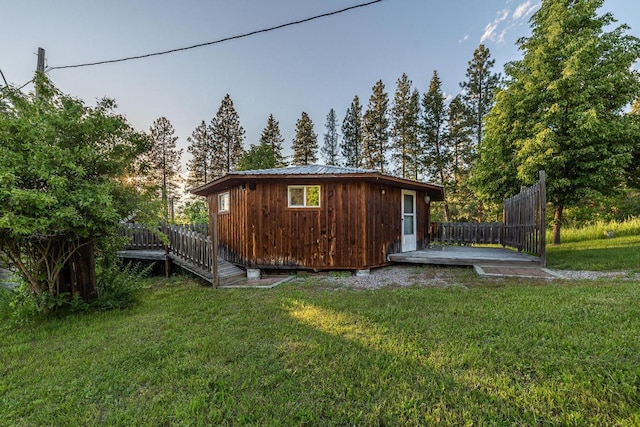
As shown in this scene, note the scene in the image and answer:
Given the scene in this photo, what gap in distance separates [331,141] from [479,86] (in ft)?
37.8

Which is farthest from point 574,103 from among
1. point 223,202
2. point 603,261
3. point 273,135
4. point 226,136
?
point 226,136

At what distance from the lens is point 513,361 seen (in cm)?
223

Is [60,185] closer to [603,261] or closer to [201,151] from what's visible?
[603,261]

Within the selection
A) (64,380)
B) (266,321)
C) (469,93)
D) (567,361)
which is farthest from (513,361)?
(469,93)

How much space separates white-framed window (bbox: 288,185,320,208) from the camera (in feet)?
22.0

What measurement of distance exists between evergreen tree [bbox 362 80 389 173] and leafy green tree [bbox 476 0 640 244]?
11008 mm

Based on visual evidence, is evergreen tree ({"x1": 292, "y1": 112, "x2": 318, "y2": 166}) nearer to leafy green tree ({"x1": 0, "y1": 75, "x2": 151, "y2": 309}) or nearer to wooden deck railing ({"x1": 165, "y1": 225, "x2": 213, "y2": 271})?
wooden deck railing ({"x1": 165, "y1": 225, "x2": 213, "y2": 271})

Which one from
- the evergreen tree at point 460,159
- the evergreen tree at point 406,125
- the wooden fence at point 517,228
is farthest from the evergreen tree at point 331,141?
the wooden fence at point 517,228

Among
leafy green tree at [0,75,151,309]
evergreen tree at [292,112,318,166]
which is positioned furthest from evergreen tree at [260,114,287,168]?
leafy green tree at [0,75,151,309]

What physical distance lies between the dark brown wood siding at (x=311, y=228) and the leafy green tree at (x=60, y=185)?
2.86 meters

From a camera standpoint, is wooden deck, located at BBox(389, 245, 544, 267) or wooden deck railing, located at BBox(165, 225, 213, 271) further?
wooden deck, located at BBox(389, 245, 544, 267)

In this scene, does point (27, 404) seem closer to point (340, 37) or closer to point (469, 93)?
point (340, 37)

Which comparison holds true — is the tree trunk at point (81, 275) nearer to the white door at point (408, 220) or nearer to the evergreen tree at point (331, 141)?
the white door at point (408, 220)

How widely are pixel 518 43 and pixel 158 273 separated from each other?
16066 millimetres
